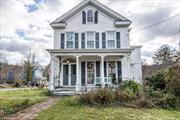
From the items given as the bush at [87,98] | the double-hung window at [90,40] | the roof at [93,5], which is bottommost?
the bush at [87,98]

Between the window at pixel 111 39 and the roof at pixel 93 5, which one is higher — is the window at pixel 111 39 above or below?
below

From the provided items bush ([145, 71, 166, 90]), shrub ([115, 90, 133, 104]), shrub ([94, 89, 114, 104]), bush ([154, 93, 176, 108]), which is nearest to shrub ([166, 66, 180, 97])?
bush ([154, 93, 176, 108])

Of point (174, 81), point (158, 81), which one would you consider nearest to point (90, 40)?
point (158, 81)

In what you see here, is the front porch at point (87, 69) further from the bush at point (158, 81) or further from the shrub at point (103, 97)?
the shrub at point (103, 97)

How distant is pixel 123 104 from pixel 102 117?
334 cm

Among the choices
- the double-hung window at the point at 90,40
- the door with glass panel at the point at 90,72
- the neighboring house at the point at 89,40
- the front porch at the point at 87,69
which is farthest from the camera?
the door with glass panel at the point at 90,72

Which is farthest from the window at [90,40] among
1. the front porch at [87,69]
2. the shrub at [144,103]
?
the shrub at [144,103]

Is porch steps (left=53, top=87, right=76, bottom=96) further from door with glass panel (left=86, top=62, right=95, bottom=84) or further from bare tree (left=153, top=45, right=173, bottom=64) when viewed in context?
bare tree (left=153, top=45, right=173, bottom=64)

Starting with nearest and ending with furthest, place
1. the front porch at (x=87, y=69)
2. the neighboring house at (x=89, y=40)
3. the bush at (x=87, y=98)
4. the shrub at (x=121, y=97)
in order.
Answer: the bush at (x=87, y=98), the shrub at (x=121, y=97), the front porch at (x=87, y=69), the neighboring house at (x=89, y=40)

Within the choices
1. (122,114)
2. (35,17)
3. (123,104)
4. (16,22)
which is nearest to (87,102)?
(123,104)

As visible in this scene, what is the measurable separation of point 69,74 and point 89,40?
3822 millimetres

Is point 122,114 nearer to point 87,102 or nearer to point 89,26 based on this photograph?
point 87,102

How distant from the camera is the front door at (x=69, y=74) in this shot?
71.2 ft

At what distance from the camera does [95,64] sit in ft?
71.4
